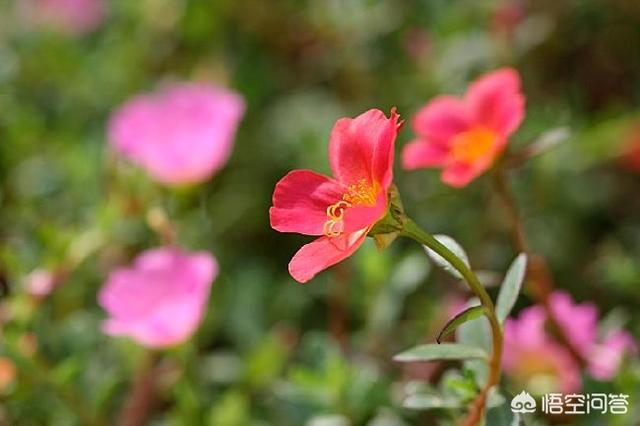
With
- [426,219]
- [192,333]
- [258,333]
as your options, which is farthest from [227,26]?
[192,333]

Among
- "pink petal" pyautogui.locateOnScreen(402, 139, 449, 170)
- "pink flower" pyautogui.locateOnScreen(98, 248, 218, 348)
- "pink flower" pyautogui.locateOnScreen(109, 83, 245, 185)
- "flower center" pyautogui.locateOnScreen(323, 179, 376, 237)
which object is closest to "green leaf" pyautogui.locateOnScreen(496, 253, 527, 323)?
"flower center" pyautogui.locateOnScreen(323, 179, 376, 237)

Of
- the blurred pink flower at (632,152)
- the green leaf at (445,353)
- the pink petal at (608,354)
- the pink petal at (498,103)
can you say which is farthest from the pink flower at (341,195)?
the blurred pink flower at (632,152)

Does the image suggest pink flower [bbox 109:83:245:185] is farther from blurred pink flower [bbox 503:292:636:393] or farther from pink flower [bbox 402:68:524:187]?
blurred pink flower [bbox 503:292:636:393]

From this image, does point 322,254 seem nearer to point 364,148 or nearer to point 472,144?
point 364,148

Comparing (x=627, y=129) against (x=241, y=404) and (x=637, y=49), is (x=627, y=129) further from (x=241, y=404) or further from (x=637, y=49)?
(x=241, y=404)

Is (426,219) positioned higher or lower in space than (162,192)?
lower

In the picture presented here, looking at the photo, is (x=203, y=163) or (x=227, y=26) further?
(x=227, y=26)

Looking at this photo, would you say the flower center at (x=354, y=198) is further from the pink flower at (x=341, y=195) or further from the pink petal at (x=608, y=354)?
the pink petal at (x=608, y=354)

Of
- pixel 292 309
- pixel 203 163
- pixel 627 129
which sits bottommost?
pixel 292 309
